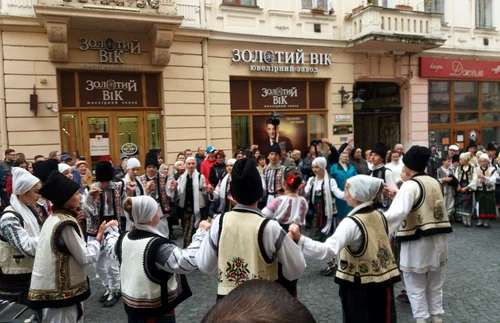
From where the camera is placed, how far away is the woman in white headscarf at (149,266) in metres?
3.19

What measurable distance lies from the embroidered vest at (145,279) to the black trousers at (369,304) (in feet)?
5.11

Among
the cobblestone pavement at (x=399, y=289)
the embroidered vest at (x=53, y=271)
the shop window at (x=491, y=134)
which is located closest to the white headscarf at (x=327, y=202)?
the cobblestone pavement at (x=399, y=289)

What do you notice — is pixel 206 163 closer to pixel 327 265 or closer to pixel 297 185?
pixel 327 265

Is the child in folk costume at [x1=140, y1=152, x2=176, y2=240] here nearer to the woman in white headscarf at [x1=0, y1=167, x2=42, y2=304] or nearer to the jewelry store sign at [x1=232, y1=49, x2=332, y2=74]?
the woman in white headscarf at [x1=0, y1=167, x2=42, y2=304]

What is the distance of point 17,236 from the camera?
378 centimetres

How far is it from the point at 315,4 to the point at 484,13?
339 inches

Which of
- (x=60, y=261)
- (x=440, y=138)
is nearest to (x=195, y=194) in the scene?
(x=60, y=261)

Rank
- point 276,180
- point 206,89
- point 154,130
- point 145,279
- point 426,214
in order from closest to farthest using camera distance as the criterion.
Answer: point 145,279
point 426,214
point 276,180
point 154,130
point 206,89

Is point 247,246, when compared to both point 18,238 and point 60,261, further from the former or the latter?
point 18,238

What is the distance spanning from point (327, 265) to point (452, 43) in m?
14.3

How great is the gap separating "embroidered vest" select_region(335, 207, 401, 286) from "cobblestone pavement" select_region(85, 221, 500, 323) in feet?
5.21

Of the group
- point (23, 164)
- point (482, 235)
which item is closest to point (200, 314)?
point (23, 164)

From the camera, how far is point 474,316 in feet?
16.4

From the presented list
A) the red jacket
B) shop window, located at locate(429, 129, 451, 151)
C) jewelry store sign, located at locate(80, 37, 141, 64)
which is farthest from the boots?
shop window, located at locate(429, 129, 451, 151)
